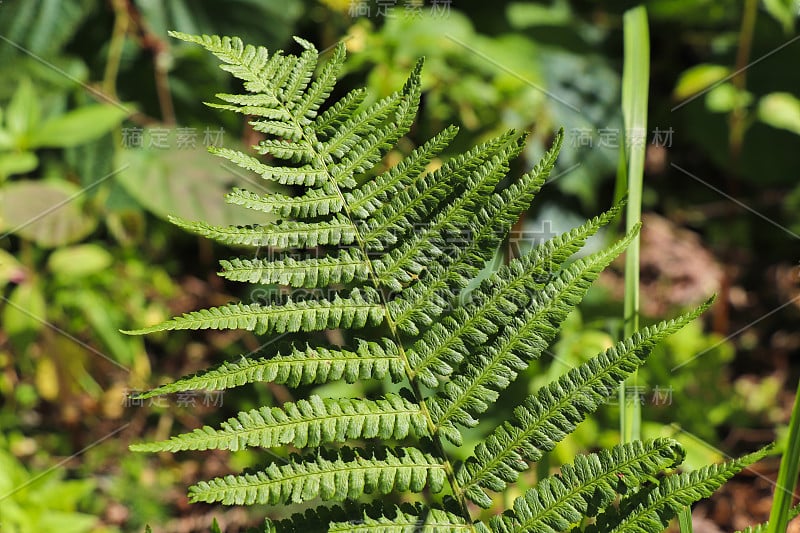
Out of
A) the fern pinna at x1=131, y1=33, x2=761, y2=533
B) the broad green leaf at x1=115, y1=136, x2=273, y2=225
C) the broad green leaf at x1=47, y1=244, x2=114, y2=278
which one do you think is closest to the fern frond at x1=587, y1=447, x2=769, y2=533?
the fern pinna at x1=131, y1=33, x2=761, y2=533

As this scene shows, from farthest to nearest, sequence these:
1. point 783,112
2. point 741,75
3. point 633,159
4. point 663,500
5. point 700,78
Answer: point 741,75, point 700,78, point 783,112, point 633,159, point 663,500

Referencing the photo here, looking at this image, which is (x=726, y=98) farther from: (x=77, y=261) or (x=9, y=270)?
(x=9, y=270)

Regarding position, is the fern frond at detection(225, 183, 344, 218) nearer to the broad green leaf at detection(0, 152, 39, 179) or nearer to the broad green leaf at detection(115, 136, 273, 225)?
A: the broad green leaf at detection(115, 136, 273, 225)

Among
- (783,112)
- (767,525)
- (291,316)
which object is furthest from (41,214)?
(783,112)

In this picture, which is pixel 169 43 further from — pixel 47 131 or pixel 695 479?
pixel 695 479

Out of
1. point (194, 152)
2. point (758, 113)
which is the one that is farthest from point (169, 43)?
point (758, 113)

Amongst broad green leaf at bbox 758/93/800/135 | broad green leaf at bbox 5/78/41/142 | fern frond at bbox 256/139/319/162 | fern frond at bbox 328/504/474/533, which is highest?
broad green leaf at bbox 758/93/800/135

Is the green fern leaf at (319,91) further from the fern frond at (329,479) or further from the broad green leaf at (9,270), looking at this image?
the broad green leaf at (9,270)
